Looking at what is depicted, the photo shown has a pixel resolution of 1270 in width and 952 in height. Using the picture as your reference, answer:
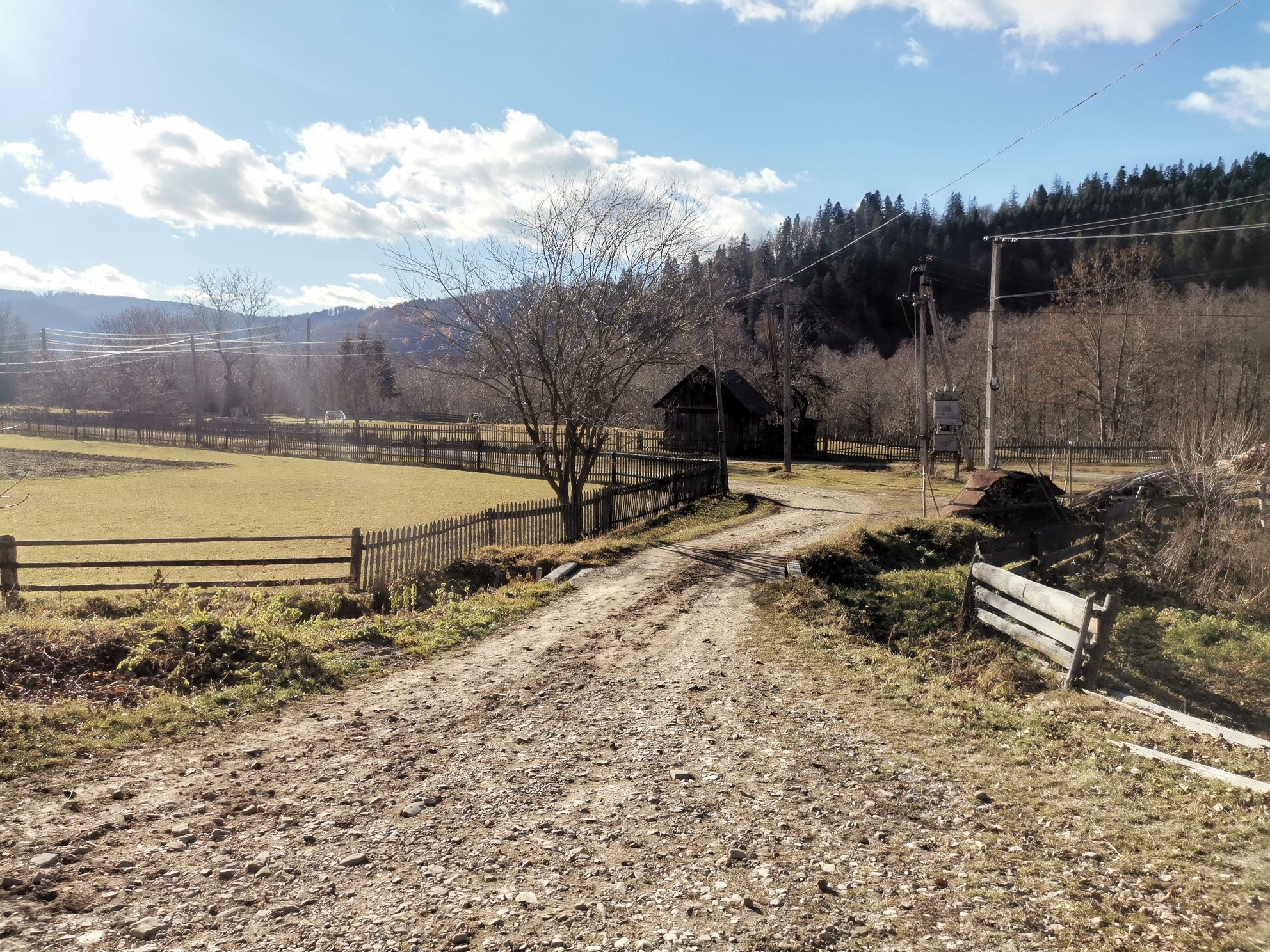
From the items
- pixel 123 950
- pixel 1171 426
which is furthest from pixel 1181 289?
pixel 123 950

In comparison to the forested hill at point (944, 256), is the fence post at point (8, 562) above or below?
below

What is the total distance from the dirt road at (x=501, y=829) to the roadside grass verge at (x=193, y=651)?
54 centimetres

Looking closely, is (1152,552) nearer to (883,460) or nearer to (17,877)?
Answer: (17,877)

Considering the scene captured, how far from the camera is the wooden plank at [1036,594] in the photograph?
8008mm

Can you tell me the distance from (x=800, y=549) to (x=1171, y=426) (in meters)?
12.1

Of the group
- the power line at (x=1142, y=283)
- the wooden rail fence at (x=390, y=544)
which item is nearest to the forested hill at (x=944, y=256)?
the power line at (x=1142, y=283)

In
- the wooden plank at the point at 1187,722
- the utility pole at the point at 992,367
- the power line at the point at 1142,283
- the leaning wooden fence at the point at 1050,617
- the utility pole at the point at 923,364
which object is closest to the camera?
the wooden plank at the point at 1187,722

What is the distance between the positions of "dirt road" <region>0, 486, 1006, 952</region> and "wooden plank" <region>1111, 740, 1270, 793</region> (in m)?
1.84

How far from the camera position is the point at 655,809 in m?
5.38

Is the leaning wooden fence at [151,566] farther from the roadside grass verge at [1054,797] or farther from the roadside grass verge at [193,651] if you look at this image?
the roadside grass verge at [1054,797]

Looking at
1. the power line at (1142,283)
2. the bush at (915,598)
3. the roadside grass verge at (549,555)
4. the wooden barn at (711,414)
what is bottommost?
the bush at (915,598)

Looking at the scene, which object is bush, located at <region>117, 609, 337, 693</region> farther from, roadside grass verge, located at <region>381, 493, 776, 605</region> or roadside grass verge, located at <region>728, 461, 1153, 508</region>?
roadside grass verge, located at <region>728, 461, 1153, 508</region>

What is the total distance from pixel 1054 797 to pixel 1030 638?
3.93 meters

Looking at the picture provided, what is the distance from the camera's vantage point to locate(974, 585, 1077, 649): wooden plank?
807cm
